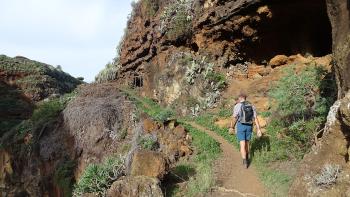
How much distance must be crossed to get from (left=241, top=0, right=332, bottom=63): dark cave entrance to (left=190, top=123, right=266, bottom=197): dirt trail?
6.78 metres

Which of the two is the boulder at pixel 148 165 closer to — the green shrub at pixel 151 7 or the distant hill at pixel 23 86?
the green shrub at pixel 151 7

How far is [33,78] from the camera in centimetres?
3866

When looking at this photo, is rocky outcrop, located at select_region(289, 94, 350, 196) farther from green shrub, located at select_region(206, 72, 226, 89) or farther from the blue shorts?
green shrub, located at select_region(206, 72, 226, 89)

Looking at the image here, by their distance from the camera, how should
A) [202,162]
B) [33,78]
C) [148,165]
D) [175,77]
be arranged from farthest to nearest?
[33,78] → [175,77] → [202,162] → [148,165]

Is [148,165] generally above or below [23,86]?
below

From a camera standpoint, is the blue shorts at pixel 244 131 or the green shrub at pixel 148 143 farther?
the green shrub at pixel 148 143

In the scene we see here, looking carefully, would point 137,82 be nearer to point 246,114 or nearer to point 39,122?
point 39,122

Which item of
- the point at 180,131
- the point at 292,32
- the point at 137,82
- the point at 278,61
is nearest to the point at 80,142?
the point at 180,131

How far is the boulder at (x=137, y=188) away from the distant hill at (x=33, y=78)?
2718cm

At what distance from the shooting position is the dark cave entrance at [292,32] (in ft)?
58.6

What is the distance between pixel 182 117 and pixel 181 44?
397 centimetres

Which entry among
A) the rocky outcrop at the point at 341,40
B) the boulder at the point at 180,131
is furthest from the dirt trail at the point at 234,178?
the rocky outcrop at the point at 341,40

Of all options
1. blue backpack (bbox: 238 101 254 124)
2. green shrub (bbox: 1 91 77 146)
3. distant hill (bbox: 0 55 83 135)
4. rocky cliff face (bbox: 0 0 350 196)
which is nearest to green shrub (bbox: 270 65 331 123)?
blue backpack (bbox: 238 101 254 124)

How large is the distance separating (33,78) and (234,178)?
3011cm
